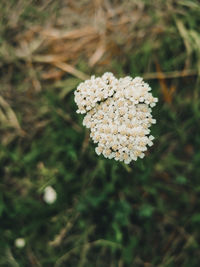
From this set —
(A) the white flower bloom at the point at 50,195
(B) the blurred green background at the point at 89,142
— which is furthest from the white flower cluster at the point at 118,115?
(A) the white flower bloom at the point at 50,195

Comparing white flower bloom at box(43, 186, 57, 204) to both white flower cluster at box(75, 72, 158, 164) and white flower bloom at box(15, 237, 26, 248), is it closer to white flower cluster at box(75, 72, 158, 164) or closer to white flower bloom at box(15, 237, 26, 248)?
white flower bloom at box(15, 237, 26, 248)

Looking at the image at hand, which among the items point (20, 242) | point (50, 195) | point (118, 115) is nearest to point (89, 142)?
point (50, 195)

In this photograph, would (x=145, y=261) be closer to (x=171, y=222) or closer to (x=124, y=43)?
(x=171, y=222)

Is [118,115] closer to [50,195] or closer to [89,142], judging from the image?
[89,142]

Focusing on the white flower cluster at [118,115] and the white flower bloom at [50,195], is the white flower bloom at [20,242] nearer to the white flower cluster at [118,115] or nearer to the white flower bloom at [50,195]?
the white flower bloom at [50,195]

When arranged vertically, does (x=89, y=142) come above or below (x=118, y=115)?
above

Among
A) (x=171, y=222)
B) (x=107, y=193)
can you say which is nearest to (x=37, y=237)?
(x=107, y=193)

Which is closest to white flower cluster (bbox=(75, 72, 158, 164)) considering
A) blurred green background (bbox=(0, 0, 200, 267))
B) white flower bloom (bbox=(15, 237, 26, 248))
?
blurred green background (bbox=(0, 0, 200, 267))
